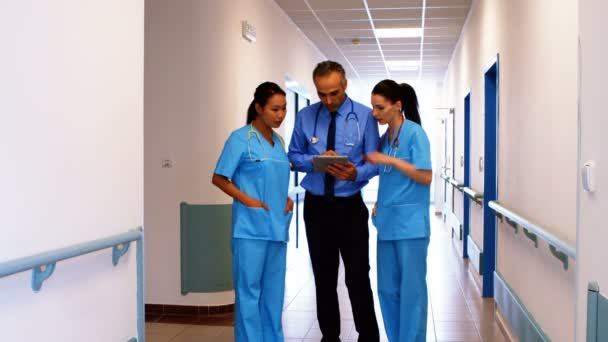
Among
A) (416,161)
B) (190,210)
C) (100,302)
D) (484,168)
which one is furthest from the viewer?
(484,168)

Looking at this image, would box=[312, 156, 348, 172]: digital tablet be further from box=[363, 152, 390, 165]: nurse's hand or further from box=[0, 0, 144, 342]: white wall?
box=[0, 0, 144, 342]: white wall

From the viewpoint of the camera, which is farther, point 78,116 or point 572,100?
point 572,100

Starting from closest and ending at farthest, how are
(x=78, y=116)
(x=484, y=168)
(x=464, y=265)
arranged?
(x=78, y=116)
(x=484, y=168)
(x=464, y=265)

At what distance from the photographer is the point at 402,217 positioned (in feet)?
10.4

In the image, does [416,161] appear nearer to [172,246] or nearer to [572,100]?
[572,100]

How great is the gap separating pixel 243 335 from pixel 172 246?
1.91 metres

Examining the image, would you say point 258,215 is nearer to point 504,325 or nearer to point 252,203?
point 252,203

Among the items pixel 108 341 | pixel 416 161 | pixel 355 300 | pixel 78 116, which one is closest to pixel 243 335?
pixel 355 300

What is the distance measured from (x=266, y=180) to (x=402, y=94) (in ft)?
2.69

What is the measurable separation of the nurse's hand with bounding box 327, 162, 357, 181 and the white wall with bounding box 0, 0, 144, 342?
1.06m

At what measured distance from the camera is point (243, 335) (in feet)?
10.4

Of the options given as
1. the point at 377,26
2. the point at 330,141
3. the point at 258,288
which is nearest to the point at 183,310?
the point at 258,288

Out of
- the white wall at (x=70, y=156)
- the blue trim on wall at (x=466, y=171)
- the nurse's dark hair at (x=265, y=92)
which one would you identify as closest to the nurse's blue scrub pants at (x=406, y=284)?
the nurse's dark hair at (x=265, y=92)

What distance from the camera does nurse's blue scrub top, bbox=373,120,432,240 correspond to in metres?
3.16
